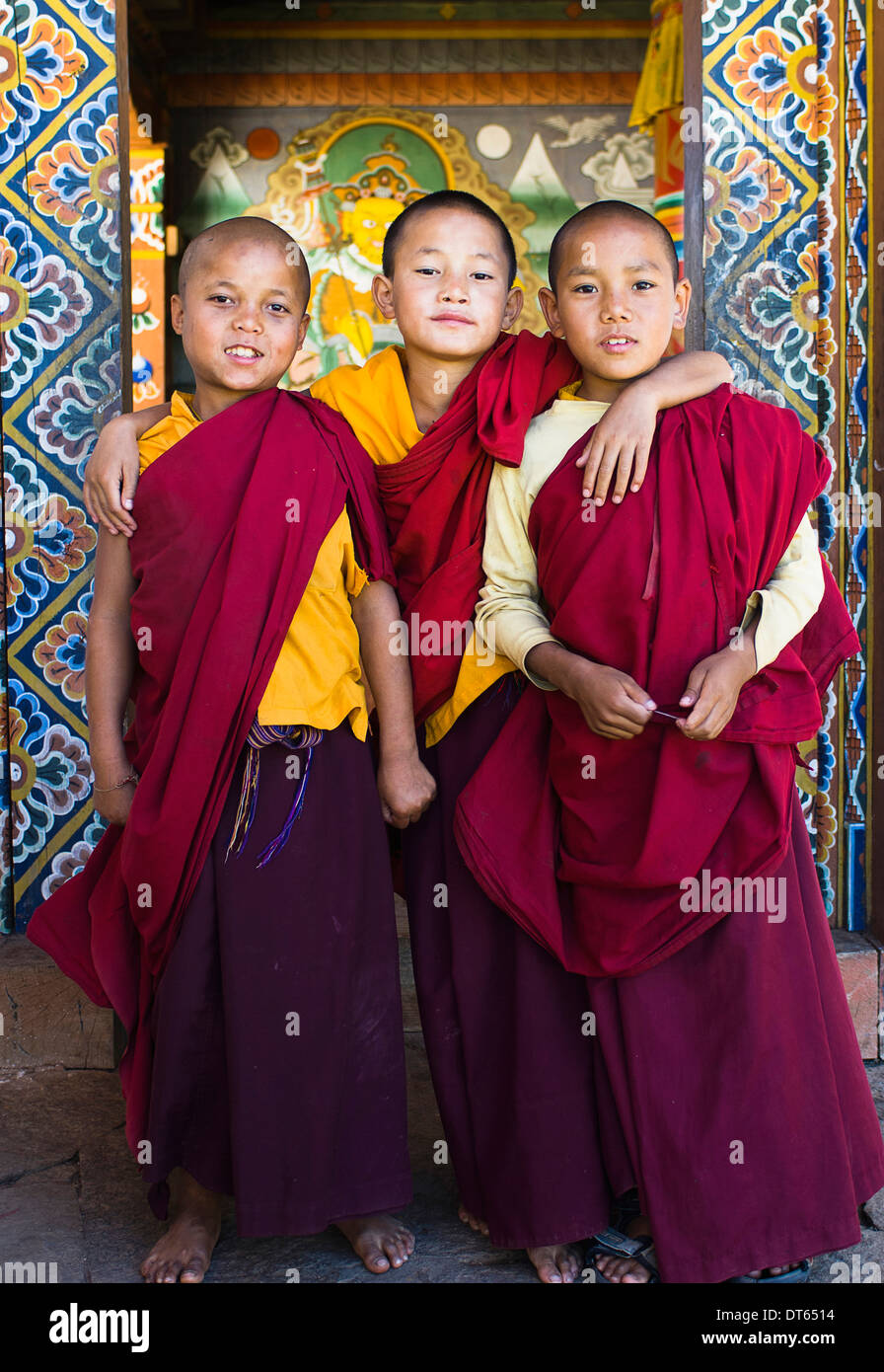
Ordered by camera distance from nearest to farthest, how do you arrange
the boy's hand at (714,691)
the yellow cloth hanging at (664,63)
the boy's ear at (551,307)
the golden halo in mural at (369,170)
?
the boy's hand at (714,691)
the boy's ear at (551,307)
the yellow cloth hanging at (664,63)
the golden halo in mural at (369,170)

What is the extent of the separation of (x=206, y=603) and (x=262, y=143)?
4591mm

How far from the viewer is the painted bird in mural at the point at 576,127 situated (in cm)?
588

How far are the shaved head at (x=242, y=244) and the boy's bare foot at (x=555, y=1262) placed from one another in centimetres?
167

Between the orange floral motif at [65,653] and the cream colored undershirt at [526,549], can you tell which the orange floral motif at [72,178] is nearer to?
the orange floral motif at [65,653]

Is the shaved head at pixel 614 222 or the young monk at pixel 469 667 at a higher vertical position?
the shaved head at pixel 614 222

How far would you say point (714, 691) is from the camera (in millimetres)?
1909

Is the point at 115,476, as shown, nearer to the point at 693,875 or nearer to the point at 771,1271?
the point at 693,875

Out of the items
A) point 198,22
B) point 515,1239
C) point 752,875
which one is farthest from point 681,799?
point 198,22

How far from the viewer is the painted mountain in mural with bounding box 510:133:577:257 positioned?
5883 millimetres

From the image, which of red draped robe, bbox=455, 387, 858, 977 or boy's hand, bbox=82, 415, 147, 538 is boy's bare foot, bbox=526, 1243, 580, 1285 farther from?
boy's hand, bbox=82, 415, 147, 538

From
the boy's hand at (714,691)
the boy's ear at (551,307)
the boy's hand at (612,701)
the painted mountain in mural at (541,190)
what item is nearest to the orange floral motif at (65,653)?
the boy's ear at (551,307)

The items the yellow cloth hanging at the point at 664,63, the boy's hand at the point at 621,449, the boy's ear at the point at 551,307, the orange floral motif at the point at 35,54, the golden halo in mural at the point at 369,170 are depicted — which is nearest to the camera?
the boy's hand at the point at 621,449

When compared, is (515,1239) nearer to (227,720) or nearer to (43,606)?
(227,720)

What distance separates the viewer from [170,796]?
79.1 inches
